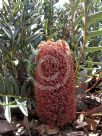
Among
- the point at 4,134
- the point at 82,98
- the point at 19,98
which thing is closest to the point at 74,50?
the point at 82,98

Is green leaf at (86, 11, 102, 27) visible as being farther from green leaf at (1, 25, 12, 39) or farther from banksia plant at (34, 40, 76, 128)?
green leaf at (1, 25, 12, 39)

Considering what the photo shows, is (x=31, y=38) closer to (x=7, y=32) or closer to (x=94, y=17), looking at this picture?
(x=7, y=32)

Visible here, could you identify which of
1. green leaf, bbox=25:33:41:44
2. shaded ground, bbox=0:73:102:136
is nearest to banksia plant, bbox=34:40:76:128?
shaded ground, bbox=0:73:102:136

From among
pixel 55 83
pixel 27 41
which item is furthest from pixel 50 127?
pixel 27 41

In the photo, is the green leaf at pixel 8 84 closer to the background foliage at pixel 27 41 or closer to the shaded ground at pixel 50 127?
the background foliage at pixel 27 41

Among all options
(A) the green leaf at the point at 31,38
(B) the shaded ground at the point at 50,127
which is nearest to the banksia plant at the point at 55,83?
(B) the shaded ground at the point at 50,127

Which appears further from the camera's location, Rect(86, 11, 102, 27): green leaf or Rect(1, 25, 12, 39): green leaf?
Rect(1, 25, 12, 39): green leaf

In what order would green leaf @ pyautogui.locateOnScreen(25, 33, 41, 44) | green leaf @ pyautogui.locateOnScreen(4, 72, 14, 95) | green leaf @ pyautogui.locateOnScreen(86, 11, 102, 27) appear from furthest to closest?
green leaf @ pyautogui.locateOnScreen(25, 33, 41, 44), green leaf @ pyautogui.locateOnScreen(4, 72, 14, 95), green leaf @ pyautogui.locateOnScreen(86, 11, 102, 27)
